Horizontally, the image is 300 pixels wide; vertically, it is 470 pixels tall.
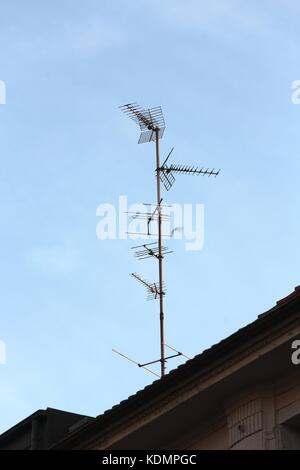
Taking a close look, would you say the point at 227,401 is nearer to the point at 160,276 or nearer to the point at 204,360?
the point at 204,360

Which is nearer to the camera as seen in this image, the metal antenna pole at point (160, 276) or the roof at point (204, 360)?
the roof at point (204, 360)

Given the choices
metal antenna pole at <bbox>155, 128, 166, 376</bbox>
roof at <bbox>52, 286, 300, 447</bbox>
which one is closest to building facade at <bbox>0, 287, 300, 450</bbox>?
roof at <bbox>52, 286, 300, 447</bbox>

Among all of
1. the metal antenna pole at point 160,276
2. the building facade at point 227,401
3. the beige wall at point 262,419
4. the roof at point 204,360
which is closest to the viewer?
the roof at point 204,360

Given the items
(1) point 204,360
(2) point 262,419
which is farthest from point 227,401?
(1) point 204,360

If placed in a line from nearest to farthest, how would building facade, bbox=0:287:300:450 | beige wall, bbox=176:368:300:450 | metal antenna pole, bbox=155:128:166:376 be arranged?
building facade, bbox=0:287:300:450
beige wall, bbox=176:368:300:450
metal antenna pole, bbox=155:128:166:376

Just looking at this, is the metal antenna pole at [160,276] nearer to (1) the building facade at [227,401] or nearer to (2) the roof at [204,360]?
(2) the roof at [204,360]

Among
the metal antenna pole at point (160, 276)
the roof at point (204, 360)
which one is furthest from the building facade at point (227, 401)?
the metal antenna pole at point (160, 276)

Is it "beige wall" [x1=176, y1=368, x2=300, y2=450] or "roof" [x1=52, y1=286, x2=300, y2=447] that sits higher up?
"roof" [x1=52, y1=286, x2=300, y2=447]

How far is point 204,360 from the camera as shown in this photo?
21.0 m

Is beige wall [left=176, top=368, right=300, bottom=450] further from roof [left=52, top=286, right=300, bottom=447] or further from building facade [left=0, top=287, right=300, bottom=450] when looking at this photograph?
roof [left=52, top=286, right=300, bottom=447]

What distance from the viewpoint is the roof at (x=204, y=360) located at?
19.9 m

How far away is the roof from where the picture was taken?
1988 cm
